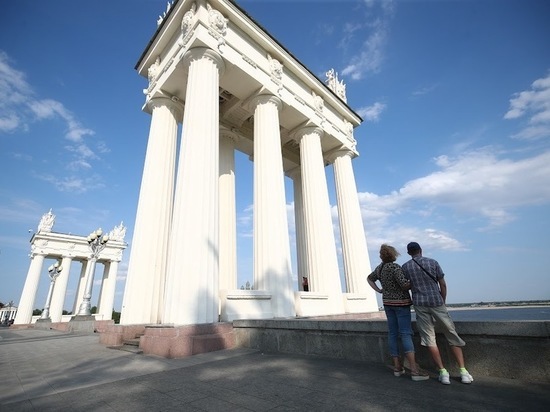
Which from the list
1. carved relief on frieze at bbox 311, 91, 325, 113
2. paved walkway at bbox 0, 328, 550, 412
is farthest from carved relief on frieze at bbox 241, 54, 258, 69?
paved walkway at bbox 0, 328, 550, 412

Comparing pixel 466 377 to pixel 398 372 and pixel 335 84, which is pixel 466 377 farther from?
pixel 335 84

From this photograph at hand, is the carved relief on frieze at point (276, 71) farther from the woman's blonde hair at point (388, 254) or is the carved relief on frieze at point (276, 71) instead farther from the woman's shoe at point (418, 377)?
the woman's shoe at point (418, 377)

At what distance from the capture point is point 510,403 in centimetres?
293

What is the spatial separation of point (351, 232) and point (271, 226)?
7.48 metres

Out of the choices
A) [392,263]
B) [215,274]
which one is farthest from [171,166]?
[392,263]

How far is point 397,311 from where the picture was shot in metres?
4.24

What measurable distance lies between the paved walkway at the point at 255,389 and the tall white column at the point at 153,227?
4446 millimetres

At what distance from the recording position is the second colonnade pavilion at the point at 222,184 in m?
8.50

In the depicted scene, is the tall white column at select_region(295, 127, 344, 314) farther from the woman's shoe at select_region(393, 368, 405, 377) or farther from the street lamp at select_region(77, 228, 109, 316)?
the street lamp at select_region(77, 228, 109, 316)

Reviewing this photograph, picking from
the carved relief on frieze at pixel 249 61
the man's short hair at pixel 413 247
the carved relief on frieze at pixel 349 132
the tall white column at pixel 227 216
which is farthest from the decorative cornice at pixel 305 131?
the man's short hair at pixel 413 247

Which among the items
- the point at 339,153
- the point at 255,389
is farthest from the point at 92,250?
the point at 255,389

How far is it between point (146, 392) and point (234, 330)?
166 inches

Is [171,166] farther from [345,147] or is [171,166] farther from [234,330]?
[345,147]

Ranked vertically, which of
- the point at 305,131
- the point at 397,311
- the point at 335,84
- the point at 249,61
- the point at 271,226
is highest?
the point at 335,84
